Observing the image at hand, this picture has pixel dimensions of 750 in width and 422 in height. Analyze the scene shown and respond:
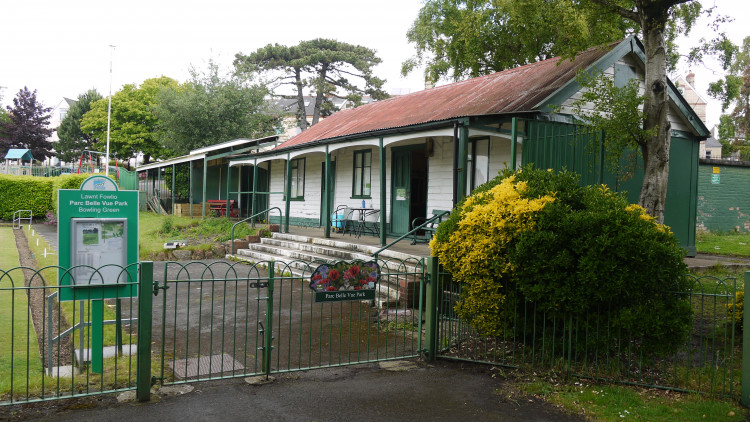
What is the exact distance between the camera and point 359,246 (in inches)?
443

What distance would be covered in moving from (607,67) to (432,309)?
7.80m

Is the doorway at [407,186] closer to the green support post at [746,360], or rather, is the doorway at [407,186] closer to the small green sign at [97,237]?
the small green sign at [97,237]

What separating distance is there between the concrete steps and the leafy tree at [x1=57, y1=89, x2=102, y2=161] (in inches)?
1943

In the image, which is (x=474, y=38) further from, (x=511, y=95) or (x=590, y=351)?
(x=590, y=351)

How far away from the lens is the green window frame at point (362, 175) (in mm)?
15289

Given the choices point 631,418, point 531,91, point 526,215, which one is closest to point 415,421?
point 631,418

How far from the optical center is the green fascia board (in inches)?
402

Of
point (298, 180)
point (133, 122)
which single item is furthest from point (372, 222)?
point (133, 122)

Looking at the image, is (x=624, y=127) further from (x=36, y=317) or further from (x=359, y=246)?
(x=36, y=317)

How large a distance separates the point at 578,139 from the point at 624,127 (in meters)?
0.83

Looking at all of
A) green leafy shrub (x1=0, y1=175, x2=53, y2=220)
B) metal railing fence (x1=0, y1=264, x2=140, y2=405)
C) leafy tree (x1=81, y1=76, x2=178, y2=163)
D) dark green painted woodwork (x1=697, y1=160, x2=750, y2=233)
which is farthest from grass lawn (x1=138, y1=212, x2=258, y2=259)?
leafy tree (x1=81, y1=76, x2=178, y2=163)

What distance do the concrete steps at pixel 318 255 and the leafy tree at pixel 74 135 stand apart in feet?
162

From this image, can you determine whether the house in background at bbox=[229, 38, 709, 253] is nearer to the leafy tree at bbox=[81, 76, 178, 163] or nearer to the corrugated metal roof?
the corrugated metal roof

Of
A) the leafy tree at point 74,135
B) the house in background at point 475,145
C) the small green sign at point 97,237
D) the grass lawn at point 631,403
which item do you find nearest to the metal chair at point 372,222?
the house in background at point 475,145
